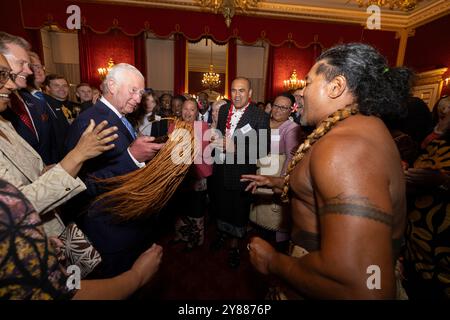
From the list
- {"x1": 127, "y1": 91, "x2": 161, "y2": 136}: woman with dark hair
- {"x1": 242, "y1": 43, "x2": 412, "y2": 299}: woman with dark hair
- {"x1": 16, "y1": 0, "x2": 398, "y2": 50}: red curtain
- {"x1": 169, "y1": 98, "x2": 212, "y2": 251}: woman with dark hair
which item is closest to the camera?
{"x1": 242, "y1": 43, "x2": 412, "y2": 299}: woman with dark hair

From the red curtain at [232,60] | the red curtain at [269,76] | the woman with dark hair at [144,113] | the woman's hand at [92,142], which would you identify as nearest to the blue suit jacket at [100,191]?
the woman's hand at [92,142]

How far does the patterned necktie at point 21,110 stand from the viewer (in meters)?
2.39

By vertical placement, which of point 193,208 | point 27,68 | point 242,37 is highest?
point 242,37

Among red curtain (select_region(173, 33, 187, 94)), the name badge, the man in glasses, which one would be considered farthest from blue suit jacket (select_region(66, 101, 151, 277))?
red curtain (select_region(173, 33, 187, 94))

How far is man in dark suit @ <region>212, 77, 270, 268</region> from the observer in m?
3.14

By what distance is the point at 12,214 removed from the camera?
670 mm

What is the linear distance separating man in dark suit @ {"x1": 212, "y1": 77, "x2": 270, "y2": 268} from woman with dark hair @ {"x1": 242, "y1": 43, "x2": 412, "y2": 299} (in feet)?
5.84

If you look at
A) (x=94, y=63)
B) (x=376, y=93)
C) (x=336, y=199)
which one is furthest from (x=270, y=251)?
(x=94, y=63)

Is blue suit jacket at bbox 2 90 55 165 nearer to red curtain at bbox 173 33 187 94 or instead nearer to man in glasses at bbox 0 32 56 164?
man in glasses at bbox 0 32 56 164

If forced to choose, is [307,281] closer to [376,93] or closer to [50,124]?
[376,93]

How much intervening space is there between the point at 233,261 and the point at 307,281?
242 centimetres

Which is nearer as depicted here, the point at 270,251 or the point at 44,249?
the point at 44,249

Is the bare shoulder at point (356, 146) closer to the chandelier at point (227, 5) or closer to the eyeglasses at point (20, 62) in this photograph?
the eyeglasses at point (20, 62)

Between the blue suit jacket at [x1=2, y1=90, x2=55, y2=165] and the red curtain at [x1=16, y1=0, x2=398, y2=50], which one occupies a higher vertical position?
the red curtain at [x1=16, y1=0, x2=398, y2=50]
